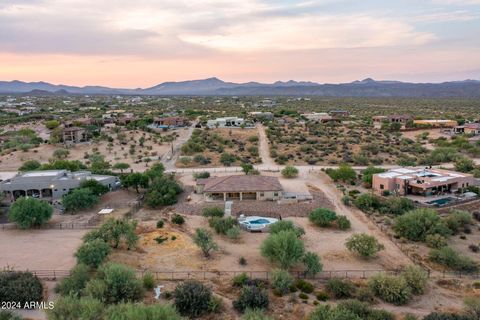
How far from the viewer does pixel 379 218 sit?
35.1 metres

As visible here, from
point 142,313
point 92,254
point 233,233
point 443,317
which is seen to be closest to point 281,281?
point 233,233

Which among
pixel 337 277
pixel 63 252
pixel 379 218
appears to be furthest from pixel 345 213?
pixel 63 252

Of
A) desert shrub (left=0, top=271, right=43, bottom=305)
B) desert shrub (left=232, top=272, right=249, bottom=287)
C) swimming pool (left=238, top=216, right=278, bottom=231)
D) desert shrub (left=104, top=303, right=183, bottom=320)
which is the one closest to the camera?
desert shrub (left=104, top=303, right=183, bottom=320)

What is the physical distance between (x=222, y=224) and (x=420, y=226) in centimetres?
1487

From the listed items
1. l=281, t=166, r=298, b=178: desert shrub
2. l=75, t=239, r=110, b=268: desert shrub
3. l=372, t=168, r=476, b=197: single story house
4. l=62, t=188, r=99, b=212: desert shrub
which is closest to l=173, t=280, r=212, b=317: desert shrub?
l=75, t=239, r=110, b=268: desert shrub

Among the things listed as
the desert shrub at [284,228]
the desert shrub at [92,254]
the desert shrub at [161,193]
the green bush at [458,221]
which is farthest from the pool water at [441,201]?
the desert shrub at [92,254]

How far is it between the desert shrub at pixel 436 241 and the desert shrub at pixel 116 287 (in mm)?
20216

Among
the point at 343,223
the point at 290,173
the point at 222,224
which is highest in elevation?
the point at 290,173

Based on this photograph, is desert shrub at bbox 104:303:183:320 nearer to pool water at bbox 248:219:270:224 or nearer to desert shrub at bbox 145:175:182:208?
pool water at bbox 248:219:270:224

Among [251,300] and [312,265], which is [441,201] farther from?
[251,300]

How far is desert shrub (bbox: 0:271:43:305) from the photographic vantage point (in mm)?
21000

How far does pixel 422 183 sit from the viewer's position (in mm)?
40469

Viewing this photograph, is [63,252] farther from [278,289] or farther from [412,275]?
[412,275]

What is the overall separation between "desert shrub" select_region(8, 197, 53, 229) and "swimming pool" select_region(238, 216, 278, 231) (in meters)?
16.2
